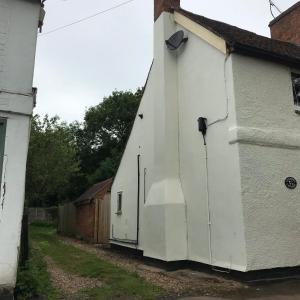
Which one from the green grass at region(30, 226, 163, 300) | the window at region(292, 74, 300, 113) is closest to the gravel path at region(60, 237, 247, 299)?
the green grass at region(30, 226, 163, 300)

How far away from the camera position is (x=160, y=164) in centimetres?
1260

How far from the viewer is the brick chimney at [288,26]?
16281 millimetres

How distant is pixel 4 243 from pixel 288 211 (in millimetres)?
6941

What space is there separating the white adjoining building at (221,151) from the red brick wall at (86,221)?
8540 millimetres

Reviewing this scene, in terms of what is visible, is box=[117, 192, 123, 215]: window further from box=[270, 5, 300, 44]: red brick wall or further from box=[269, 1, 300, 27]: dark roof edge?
box=[269, 1, 300, 27]: dark roof edge

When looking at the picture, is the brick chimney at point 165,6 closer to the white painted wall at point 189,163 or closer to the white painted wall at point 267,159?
the white painted wall at point 189,163

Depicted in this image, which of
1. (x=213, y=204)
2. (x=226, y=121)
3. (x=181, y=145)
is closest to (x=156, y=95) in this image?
(x=181, y=145)

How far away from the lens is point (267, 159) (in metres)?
10.1

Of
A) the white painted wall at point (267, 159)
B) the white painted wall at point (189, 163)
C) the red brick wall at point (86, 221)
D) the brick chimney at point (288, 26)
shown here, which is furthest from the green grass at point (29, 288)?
the red brick wall at point (86, 221)

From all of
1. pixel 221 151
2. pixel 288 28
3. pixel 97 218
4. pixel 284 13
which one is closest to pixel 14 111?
pixel 221 151

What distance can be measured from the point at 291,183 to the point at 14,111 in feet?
23.5

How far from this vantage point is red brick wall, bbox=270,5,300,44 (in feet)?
53.4

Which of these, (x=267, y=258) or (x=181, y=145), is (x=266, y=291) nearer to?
(x=267, y=258)

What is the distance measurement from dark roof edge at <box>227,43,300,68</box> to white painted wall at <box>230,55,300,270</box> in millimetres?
154
